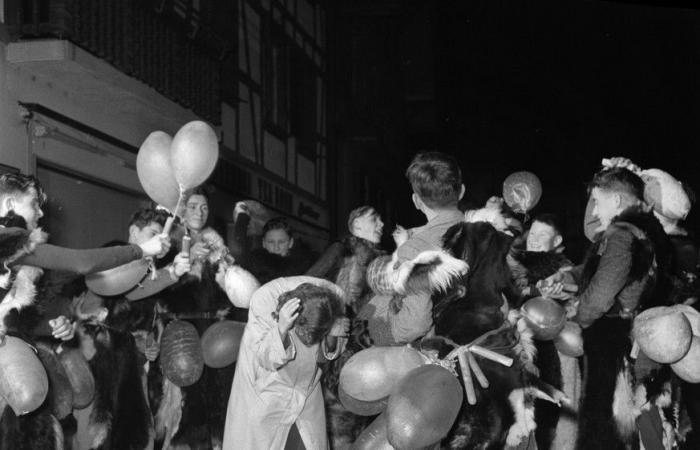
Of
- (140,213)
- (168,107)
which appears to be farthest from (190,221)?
(168,107)

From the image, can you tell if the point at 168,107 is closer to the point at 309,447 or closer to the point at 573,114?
the point at 573,114

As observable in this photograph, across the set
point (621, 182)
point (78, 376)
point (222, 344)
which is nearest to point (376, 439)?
point (222, 344)

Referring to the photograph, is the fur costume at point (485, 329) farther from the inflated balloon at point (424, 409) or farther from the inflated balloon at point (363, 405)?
the inflated balloon at point (363, 405)

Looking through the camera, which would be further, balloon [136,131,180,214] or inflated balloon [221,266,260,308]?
inflated balloon [221,266,260,308]

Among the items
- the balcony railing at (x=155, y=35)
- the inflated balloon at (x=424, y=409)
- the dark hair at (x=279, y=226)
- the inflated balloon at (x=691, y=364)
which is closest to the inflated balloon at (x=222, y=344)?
the inflated balloon at (x=424, y=409)

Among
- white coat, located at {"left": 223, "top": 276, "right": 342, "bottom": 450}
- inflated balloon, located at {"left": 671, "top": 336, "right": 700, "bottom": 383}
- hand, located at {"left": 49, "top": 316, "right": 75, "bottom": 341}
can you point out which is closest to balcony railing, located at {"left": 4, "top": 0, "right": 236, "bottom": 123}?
hand, located at {"left": 49, "top": 316, "right": 75, "bottom": 341}

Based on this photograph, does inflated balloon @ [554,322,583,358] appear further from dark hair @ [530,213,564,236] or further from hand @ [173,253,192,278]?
hand @ [173,253,192,278]

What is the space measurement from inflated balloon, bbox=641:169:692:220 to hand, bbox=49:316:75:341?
2.51 metres

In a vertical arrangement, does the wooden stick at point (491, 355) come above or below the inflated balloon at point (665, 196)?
below

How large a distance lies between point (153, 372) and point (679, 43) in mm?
5087

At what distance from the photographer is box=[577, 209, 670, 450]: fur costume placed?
11.3 feet

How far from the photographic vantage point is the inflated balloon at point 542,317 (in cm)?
348

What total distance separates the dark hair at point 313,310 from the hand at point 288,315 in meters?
0.03

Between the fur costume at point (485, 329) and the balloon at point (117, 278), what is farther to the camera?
the balloon at point (117, 278)
